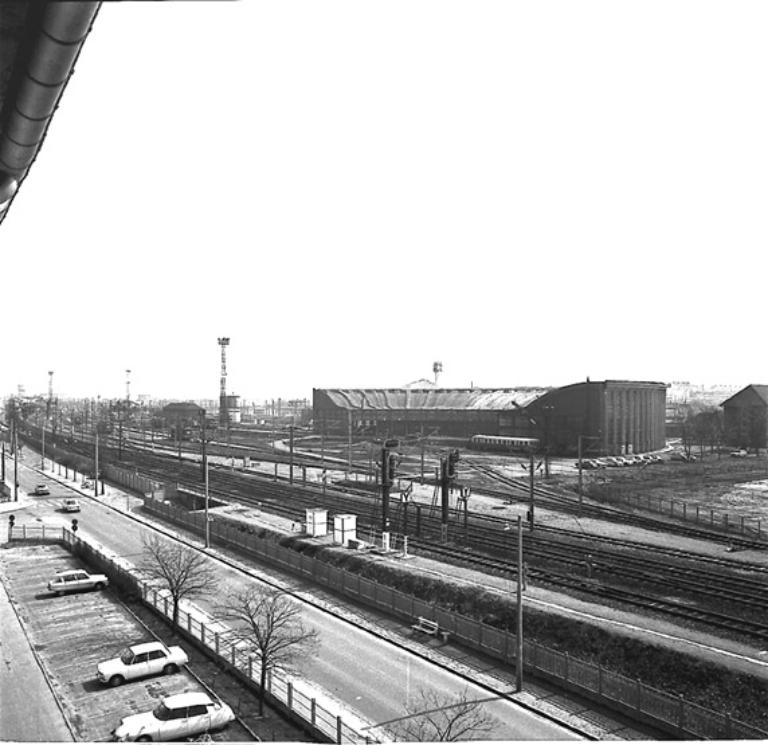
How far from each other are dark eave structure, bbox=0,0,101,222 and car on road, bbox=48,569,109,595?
2196 cm

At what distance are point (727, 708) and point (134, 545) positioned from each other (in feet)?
89.3

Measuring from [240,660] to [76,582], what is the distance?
9967 millimetres

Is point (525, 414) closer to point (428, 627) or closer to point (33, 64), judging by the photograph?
point (428, 627)

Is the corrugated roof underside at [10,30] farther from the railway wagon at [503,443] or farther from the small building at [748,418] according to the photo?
the small building at [748,418]

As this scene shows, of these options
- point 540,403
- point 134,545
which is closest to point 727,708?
point 134,545

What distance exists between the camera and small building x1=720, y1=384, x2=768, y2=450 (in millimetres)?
78312

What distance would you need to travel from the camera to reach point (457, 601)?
24062mm

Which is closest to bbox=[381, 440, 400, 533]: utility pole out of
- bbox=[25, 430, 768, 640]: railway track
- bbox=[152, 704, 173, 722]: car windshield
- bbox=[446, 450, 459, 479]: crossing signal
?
bbox=[25, 430, 768, 640]: railway track

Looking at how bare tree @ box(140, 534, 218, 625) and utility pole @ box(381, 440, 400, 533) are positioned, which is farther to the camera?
utility pole @ box(381, 440, 400, 533)

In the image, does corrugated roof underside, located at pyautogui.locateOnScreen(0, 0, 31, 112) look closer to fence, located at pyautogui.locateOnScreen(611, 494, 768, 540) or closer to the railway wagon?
fence, located at pyautogui.locateOnScreen(611, 494, 768, 540)

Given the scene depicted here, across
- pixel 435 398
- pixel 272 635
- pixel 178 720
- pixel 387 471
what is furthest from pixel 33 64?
pixel 435 398

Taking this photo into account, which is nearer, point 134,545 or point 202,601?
point 202,601

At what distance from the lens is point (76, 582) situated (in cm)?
2481

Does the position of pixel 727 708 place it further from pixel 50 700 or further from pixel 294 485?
pixel 294 485
